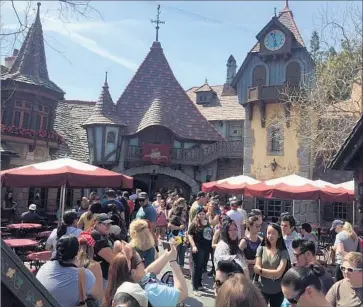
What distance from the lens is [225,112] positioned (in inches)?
1297

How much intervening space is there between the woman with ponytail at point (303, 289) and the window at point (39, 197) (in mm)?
18113

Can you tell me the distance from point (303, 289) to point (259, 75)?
72.2ft

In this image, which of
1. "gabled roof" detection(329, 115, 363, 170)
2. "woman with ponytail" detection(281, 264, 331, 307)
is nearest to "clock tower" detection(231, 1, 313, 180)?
"gabled roof" detection(329, 115, 363, 170)

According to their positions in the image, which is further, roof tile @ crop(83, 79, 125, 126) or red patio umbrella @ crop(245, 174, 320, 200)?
roof tile @ crop(83, 79, 125, 126)

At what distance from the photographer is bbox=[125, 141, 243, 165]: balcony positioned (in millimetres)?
26203

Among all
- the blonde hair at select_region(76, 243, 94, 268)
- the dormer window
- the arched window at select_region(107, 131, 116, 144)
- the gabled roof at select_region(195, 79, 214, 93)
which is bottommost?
the blonde hair at select_region(76, 243, 94, 268)

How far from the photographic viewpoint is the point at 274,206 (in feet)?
75.3

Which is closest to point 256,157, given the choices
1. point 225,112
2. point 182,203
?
point 225,112

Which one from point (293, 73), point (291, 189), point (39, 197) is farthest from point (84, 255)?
point (293, 73)

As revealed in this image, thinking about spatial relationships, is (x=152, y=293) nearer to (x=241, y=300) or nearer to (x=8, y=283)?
(x=241, y=300)

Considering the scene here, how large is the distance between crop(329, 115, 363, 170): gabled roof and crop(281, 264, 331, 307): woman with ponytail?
512 centimetres

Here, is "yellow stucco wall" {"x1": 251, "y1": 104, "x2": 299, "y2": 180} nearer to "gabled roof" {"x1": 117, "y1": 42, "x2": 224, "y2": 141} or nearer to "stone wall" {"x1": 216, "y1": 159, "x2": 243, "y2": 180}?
"stone wall" {"x1": 216, "y1": 159, "x2": 243, "y2": 180}

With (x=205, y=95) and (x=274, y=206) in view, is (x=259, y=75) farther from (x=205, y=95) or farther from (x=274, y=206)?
(x=205, y=95)

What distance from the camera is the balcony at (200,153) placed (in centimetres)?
2620
